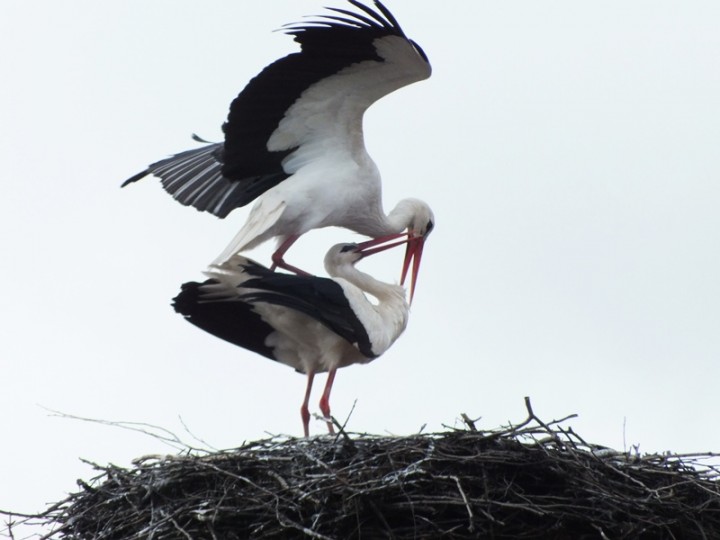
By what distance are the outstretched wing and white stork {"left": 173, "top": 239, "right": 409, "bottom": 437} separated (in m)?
0.70

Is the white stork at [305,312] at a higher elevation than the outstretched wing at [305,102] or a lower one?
lower

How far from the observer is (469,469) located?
665 centimetres

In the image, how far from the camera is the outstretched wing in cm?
816

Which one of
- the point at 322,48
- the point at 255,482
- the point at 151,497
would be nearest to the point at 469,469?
the point at 255,482

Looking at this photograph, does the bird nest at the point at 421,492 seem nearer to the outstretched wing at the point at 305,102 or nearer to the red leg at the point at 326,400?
the red leg at the point at 326,400

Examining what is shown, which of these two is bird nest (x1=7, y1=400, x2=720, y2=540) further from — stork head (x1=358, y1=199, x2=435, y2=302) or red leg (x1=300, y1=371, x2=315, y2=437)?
stork head (x1=358, y1=199, x2=435, y2=302)

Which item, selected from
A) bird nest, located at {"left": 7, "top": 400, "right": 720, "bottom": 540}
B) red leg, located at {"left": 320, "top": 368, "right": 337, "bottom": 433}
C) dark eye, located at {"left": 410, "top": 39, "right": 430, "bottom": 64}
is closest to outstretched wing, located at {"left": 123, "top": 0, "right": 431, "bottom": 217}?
dark eye, located at {"left": 410, "top": 39, "right": 430, "bottom": 64}

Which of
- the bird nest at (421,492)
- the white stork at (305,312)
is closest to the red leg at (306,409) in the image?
the white stork at (305,312)

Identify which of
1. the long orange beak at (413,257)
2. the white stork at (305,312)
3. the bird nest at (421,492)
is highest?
the long orange beak at (413,257)

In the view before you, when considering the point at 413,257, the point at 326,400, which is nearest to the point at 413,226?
the point at 413,257

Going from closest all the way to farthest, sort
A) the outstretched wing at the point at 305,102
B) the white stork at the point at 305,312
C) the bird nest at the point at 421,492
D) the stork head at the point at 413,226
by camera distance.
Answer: the bird nest at the point at 421,492, the white stork at the point at 305,312, the outstretched wing at the point at 305,102, the stork head at the point at 413,226

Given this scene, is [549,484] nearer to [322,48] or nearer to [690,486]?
[690,486]

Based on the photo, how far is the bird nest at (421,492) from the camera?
256 inches

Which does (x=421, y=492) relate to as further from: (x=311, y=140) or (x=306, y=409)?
(x=311, y=140)
